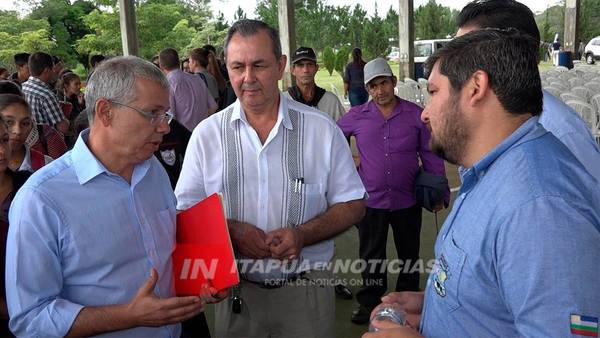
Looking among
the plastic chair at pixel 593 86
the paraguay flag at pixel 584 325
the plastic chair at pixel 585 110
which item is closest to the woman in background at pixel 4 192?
the paraguay flag at pixel 584 325

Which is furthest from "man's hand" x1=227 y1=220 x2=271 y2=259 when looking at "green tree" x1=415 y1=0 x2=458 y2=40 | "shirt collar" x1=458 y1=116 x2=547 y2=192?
"green tree" x1=415 y1=0 x2=458 y2=40

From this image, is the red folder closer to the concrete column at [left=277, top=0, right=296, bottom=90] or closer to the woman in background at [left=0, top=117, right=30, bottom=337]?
the woman in background at [left=0, top=117, right=30, bottom=337]

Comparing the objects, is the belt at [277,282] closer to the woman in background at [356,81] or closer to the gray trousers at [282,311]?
the gray trousers at [282,311]

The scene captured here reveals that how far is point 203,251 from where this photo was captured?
1.69 meters

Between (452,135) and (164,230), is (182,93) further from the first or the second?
(452,135)

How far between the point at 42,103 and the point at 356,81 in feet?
21.0

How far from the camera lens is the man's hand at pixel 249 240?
1890 millimetres

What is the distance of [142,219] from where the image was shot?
161 cm

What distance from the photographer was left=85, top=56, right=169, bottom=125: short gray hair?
1518 mm

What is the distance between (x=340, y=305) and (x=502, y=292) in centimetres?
292

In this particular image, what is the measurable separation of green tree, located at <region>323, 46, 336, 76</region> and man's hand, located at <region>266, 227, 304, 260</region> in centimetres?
2050

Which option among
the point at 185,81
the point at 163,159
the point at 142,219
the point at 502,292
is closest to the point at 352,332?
the point at 163,159

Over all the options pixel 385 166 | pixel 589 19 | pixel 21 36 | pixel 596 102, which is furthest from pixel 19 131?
pixel 589 19

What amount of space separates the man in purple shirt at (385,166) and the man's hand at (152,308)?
219 cm
